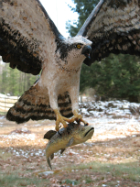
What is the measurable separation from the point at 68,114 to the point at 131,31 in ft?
5.54

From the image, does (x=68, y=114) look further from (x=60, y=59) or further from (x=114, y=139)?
(x=114, y=139)

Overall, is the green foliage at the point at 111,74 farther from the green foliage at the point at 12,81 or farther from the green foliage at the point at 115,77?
the green foliage at the point at 12,81

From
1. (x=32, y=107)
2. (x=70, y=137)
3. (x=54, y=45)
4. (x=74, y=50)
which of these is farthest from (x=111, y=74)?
(x=70, y=137)

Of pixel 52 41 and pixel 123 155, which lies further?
pixel 123 155

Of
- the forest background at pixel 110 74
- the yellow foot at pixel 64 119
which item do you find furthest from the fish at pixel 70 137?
the forest background at pixel 110 74

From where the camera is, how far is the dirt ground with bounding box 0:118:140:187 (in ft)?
12.2

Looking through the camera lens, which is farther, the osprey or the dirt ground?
the dirt ground

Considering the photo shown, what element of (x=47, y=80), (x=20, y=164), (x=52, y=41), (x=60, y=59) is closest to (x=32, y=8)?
(x=52, y=41)

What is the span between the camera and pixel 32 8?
242cm

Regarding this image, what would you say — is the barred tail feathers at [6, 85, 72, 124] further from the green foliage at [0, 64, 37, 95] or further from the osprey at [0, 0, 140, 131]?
the green foliage at [0, 64, 37, 95]

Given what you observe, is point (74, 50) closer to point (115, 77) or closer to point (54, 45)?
point (54, 45)

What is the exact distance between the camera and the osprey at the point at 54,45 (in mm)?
2475

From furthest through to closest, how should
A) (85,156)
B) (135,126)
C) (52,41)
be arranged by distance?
(135,126), (85,156), (52,41)

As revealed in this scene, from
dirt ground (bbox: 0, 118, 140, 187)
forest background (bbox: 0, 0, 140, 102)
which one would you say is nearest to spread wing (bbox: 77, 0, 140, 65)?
dirt ground (bbox: 0, 118, 140, 187)
